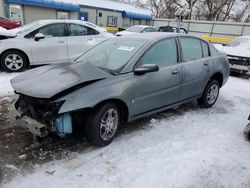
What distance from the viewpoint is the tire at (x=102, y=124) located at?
331 cm

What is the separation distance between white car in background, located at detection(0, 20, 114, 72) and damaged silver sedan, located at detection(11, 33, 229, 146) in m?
3.52

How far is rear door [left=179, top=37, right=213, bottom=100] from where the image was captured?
4.59m

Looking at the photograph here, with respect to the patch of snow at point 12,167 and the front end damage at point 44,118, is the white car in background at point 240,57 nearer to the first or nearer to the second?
the front end damage at point 44,118

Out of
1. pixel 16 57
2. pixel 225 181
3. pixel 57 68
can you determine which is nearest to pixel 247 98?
pixel 225 181

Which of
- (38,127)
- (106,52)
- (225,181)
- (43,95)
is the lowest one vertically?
(225,181)

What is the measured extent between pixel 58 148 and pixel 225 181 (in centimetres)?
221

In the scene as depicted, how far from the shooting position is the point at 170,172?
3.12m

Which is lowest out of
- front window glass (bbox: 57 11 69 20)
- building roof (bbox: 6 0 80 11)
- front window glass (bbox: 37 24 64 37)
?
front window glass (bbox: 37 24 64 37)

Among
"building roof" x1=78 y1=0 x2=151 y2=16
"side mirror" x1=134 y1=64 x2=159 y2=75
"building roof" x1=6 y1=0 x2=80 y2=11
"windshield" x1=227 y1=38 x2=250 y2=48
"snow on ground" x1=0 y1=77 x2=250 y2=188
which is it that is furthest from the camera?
"building roof" x1=78 y1=0 x2=151 y2=16

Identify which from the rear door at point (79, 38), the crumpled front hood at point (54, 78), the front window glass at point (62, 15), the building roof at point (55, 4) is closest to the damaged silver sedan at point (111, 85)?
the crumpled front hood at point (54, 78)

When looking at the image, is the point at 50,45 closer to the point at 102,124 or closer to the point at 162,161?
the point at 102,124

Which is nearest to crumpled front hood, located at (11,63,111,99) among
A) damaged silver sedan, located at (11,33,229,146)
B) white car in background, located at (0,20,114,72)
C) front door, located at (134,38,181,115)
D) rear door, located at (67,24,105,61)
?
damaged silver sedan, located at (11,33,229,146)

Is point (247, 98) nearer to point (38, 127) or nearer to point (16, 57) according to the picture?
point (38, 127)

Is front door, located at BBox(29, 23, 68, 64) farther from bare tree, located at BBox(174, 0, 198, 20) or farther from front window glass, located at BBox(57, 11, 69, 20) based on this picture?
bare tree, located at BBox(174, 0, 198, 20)
